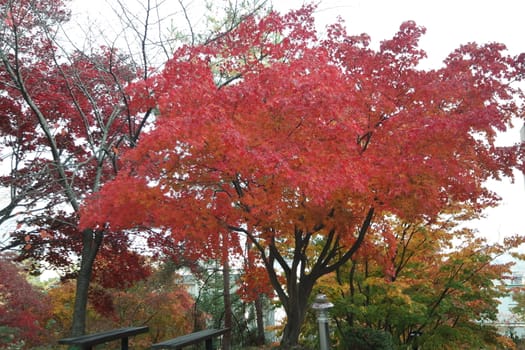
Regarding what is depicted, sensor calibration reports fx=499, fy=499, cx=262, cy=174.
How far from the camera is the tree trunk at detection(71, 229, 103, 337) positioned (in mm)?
9992

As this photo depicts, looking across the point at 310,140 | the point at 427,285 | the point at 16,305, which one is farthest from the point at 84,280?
the point at 427,285

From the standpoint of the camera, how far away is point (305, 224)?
845cm

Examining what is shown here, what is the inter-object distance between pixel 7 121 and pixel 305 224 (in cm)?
780

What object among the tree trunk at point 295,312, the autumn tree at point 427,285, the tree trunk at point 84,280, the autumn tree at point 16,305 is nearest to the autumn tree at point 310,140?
the tree trunk at point 295,312

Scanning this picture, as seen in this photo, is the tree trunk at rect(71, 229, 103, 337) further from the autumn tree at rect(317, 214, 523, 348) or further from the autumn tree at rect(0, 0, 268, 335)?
the autumn tree at rect(317, 214, 523, 348)

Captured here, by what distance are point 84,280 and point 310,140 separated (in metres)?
5.86

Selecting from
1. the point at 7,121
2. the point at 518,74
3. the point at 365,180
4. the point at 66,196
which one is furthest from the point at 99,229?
the point at 518,74

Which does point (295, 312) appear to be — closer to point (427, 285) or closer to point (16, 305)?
point (427, 285)

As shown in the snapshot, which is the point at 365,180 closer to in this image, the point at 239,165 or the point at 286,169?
the point at 286,169

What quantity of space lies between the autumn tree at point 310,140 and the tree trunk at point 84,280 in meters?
2.07

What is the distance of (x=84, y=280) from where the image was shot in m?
10.3

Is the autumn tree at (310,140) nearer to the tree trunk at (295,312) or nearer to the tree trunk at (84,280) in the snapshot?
the tree trunk at (295,312)

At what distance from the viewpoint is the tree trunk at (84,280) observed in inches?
393

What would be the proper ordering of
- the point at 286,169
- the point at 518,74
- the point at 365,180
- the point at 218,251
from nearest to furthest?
1. the point at 286,169
2. the point at 365,180
3. the point at 518,74
4. the point at 218,251
